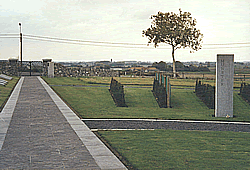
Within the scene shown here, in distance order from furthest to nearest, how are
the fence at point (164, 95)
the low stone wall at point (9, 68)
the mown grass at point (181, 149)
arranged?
the low stone wall at point (9, 68)
the fence at point (164, 95)
the mown grass at point (181, 149)

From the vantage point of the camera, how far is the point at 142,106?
15.5m

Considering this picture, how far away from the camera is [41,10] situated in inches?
1251

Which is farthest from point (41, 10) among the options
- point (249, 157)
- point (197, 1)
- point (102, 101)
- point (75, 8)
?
point (249, 157)

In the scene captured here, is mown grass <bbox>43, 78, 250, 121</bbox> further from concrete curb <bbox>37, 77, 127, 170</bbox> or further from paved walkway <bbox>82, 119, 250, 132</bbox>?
concrete curb <bbox>37, 77, 127, 170</bbox>

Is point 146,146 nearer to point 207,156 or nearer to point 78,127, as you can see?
point 207,156

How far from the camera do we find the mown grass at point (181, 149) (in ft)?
16.9

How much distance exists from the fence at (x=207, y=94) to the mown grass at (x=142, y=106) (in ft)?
0.85

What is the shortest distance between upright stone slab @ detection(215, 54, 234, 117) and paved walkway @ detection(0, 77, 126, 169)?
6.40 metres

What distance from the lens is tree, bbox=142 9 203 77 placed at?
4962cm

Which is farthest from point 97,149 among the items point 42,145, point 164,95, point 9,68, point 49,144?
point 9,68

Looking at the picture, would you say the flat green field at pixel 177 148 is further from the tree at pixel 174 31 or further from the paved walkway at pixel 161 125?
the tree at pixel 174 31

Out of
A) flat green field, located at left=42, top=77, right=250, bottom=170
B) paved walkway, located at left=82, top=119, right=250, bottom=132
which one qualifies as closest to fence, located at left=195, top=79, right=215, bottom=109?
flat green field, located at left=42, top=77, right=250, bottom=170

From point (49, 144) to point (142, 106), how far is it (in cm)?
962

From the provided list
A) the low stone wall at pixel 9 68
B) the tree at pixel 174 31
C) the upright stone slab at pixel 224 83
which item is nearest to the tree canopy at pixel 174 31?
the tree at pixel 174 31
